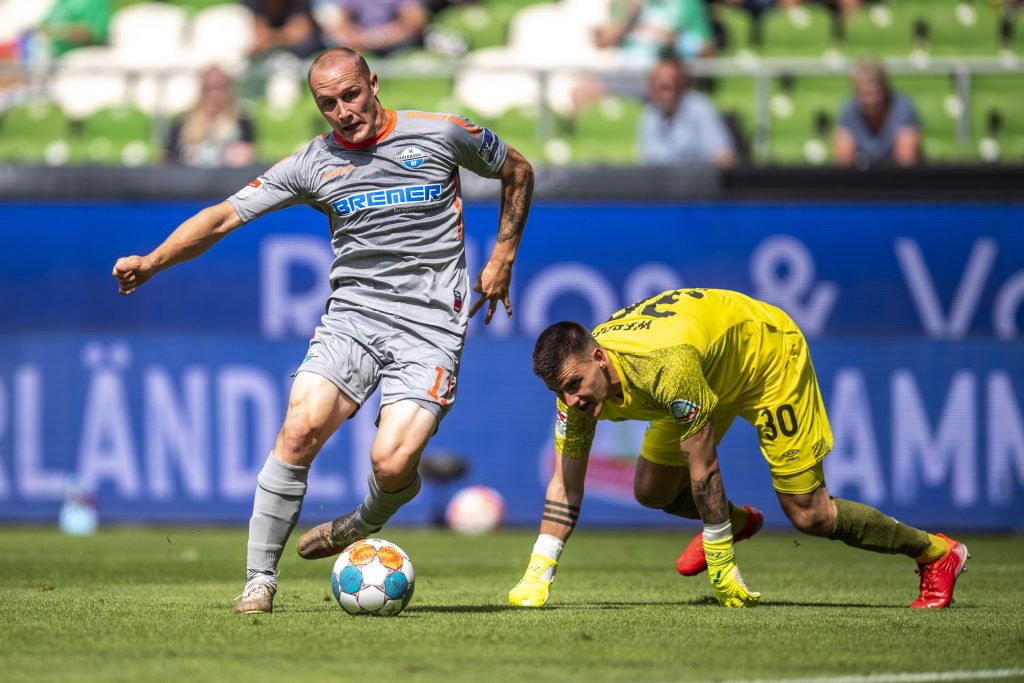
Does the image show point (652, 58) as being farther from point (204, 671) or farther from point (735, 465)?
point (204, 671)

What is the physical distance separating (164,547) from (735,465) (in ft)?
16.0

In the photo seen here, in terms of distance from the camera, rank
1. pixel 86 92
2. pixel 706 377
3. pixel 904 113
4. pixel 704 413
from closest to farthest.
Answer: pixel 704 413 → pixel 706 377 → pixel 904 113 → pixel 86 92

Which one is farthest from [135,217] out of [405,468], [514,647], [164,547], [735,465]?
[514,647]

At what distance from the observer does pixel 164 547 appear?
11.6 metres

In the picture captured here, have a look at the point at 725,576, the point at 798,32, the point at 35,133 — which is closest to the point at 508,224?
the point at 725,576

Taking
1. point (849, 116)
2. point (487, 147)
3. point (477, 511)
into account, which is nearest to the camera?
point (487, 147)

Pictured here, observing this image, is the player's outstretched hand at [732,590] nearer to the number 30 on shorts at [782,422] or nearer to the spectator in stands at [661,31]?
the number 30 on shorts at [782,422]

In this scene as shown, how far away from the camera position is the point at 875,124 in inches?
537

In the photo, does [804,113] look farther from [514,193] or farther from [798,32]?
[514,193]

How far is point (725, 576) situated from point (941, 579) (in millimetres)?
1113

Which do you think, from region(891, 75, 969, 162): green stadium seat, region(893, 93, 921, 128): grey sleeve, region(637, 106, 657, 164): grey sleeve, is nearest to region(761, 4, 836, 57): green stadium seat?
region(891, 75, 969, 162): green stadium seat

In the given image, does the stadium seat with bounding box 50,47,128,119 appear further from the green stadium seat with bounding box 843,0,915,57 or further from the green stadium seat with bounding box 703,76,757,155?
the green stadium seat with bounding box 843,0,915,57

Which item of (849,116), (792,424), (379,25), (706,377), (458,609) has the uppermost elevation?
(379,25)

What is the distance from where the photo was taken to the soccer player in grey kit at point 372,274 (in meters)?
6.56
